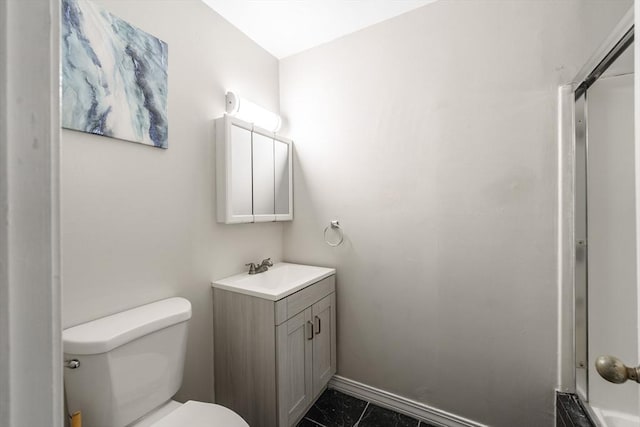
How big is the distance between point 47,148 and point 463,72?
1699mm

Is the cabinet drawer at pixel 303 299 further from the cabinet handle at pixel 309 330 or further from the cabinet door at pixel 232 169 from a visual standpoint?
the cabinet door at pixel 232 169

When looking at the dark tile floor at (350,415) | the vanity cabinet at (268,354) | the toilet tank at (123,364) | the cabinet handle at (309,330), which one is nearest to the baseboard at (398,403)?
the dark tile floor at (350,415)

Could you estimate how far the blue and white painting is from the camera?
1.01 m

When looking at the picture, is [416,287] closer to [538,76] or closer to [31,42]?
[538,76]

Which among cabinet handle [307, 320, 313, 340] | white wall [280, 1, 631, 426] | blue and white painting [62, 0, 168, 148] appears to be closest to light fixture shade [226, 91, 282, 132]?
white wall [280, 1, 631, 426]

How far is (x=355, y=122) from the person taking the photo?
69.0 inches

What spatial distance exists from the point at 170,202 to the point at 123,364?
0.68m

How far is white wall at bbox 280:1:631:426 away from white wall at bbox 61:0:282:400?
59cm

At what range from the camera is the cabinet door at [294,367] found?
1328mm

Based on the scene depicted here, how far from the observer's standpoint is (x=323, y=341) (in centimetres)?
169

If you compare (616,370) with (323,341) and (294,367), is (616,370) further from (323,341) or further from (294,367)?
(323,341)

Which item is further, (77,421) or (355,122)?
(355,122)

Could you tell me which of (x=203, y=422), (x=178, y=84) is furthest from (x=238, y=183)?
(x=203, y=422)

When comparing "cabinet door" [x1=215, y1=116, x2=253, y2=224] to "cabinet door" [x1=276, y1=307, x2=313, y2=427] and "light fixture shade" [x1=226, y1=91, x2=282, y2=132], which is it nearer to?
"light fixture shade" [x1=226, y1=91, x2=282, y2=132]
